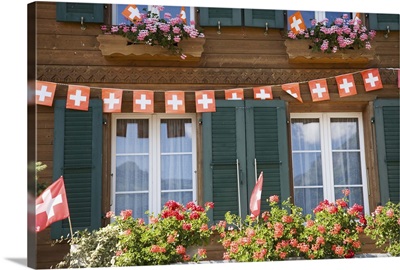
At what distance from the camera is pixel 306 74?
503cm

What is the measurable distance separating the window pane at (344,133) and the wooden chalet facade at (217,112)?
0.04 metres

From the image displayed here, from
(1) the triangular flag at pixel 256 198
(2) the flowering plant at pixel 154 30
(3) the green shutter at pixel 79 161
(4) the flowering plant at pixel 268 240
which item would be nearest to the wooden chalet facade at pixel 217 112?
(3) the green shutter at pixel 79 161

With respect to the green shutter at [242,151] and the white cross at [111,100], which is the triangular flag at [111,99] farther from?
the green shutter at [242,151]

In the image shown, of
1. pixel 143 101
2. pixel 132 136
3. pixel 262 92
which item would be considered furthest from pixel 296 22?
pixel 132 136

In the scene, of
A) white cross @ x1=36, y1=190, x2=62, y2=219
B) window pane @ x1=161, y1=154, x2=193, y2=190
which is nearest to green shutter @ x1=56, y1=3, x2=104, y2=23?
window pane @ x1=161, y1=154, x2=193, y2=190

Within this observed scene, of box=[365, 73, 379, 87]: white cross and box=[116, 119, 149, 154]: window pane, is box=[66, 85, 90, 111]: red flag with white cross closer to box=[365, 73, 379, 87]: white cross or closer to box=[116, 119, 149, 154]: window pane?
box=[116, 119, 149, 154]: window pane

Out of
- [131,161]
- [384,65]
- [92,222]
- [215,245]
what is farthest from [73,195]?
[384,65]

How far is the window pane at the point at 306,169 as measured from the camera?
4891 mm

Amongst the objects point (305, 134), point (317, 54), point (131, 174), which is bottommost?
point (131, 174)

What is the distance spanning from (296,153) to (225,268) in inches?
62.4

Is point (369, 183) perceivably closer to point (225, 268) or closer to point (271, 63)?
point (271, 63)

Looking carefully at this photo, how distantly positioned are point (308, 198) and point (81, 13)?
2.80m

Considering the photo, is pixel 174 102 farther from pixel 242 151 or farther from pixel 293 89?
pixel 293 89

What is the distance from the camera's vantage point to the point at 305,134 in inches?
196
